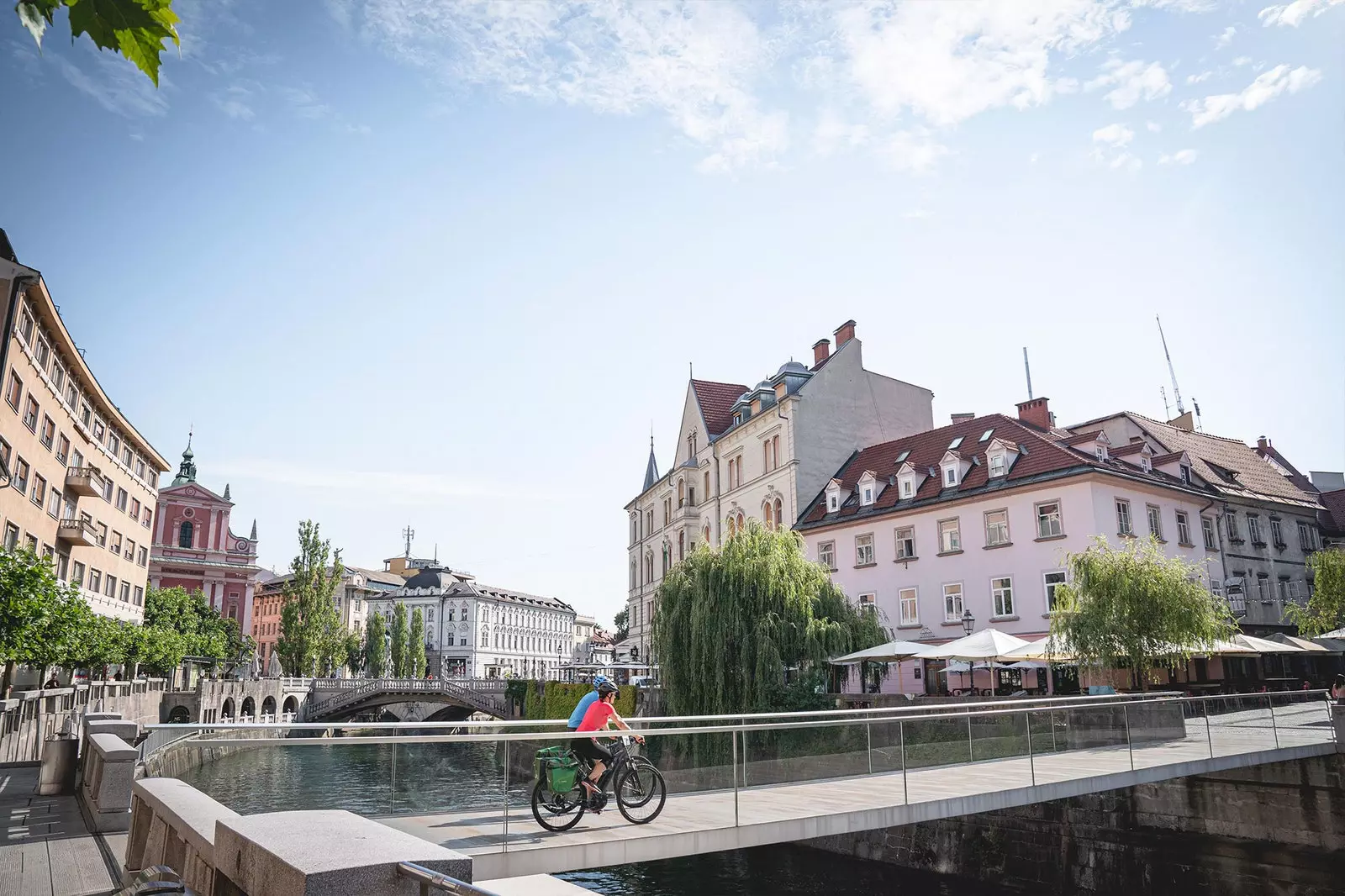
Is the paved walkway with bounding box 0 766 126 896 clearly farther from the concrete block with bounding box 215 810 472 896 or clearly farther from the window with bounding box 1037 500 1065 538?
the window with bounding box 1037 500 1065 538

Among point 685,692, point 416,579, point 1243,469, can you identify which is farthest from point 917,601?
point 416,579

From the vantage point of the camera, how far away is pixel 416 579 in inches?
5295

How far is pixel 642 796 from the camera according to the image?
9859 millimetres

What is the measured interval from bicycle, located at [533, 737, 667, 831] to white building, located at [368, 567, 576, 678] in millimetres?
112753

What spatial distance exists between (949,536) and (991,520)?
214cm

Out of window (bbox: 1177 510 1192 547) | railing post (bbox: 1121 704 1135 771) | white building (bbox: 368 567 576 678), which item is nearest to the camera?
railing post (bbox: 1121 704 1135 771)

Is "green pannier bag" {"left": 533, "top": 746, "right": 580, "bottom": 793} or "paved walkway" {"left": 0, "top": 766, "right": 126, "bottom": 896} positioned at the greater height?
"green pannier bag" {"left": 533, "top": 746, "right": 580, "bottom": 793}

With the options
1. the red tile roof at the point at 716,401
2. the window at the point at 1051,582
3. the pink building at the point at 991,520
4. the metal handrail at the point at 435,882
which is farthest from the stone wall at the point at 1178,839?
the red tile roof at the point at 716,401

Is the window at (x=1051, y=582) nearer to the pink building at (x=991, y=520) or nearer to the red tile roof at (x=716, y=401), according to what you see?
the pink building at (x=991, y=520)

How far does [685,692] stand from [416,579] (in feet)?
369

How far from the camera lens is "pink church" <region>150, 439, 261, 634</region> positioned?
76125mm

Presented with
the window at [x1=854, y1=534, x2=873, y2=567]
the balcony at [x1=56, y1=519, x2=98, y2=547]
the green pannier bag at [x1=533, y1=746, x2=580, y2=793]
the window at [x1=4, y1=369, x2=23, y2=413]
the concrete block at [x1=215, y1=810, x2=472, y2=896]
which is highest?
the window at [x1=4, y1=369, x2=23, y2=413]

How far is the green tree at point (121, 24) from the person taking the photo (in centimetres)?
333

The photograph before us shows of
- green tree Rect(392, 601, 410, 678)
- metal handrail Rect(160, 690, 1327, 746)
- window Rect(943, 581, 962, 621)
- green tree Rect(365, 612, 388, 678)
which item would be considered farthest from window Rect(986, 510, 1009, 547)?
green tree Rect(365, 612, 388, 678)
